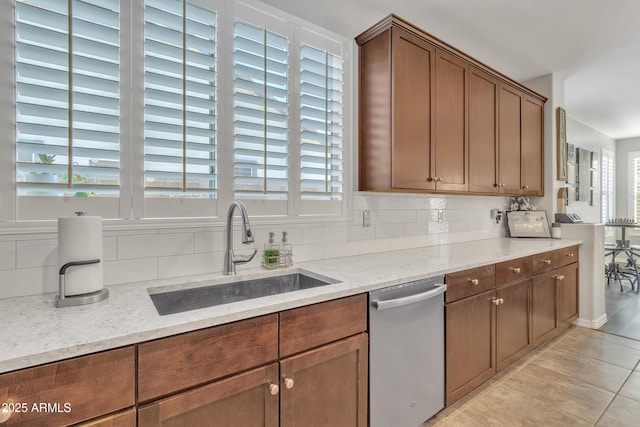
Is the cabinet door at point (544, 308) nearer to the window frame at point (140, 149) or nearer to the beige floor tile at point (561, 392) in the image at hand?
the beige floor tile at point (561, 392)

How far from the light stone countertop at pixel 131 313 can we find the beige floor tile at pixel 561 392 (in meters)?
1.00

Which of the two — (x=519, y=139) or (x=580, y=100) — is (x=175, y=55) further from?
(x=580, y=100)

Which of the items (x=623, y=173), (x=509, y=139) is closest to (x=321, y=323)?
(x=509, y=139)

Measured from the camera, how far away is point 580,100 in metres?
4.38

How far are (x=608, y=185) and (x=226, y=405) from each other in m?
8.03

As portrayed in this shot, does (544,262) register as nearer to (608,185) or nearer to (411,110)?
(411,110)

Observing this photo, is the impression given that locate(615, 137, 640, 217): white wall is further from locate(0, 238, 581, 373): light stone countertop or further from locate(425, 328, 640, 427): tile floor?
locate(0, 238, 581, 373): light stone countertop

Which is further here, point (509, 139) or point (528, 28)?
point (509, 139)

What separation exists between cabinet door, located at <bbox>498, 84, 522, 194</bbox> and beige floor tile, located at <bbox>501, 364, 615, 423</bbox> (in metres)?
1.49

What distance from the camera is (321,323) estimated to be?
51.1 inches

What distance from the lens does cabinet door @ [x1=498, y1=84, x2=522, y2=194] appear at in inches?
114

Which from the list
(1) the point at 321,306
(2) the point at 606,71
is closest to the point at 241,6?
(1) the point at 321,306

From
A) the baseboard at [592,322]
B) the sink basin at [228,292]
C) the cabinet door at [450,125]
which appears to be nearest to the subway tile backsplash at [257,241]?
the sink basin at [228,292]

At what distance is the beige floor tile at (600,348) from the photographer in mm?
2539
